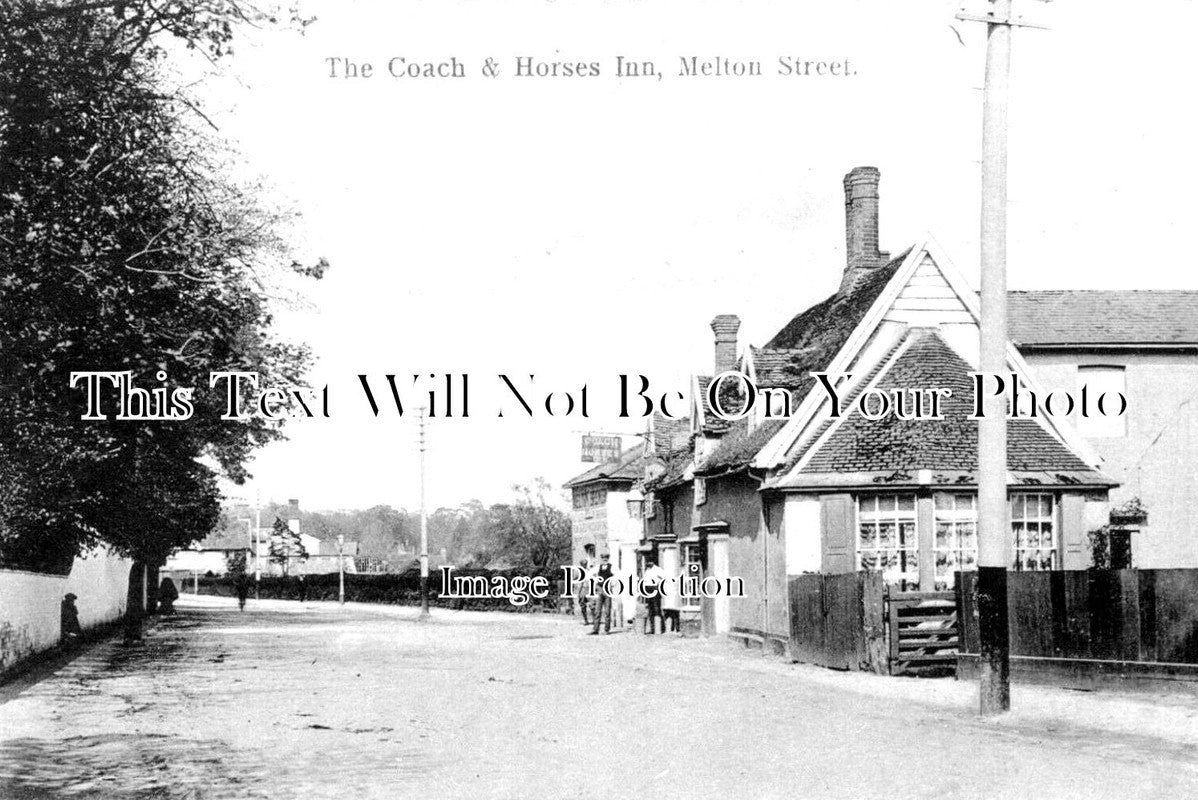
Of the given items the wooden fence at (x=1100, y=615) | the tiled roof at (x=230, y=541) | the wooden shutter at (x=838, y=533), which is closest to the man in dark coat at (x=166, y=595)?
the wooden shutter at (x=838, y=533)

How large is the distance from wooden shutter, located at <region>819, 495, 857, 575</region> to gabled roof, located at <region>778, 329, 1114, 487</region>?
1.23ft

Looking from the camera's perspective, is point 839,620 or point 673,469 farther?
point 673,469

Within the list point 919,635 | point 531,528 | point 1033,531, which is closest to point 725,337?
point 1033,531

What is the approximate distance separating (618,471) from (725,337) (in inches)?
997

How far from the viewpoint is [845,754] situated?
427 inches

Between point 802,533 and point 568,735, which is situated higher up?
point 802,533

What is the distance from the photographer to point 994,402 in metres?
13.3

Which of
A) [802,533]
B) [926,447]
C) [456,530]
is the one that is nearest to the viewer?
[926,447]

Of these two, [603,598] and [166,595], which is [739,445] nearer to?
[603,598]

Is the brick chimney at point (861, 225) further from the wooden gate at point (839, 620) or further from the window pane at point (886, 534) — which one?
the wooden gate at point (839, 620)

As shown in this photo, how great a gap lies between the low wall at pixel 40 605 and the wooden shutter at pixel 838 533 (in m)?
12.5

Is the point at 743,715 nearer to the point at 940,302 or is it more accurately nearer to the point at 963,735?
the point at 963,735

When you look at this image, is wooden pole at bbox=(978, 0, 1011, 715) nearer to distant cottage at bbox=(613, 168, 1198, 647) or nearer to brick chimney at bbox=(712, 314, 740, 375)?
distant cottage at bbox=(613, 168, 1198, 647)

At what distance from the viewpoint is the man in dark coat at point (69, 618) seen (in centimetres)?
2675
